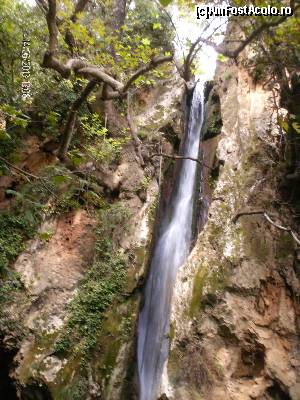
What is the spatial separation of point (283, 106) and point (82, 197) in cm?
528

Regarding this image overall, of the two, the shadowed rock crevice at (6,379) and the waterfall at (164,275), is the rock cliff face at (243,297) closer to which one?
the waterfall at (164,275)

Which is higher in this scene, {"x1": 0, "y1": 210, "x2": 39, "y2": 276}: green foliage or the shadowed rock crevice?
{"x1": 0, "y1": 210, "x2": 39, "y2": 276}: green foliage

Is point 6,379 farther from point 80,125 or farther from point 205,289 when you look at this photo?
point 80,125

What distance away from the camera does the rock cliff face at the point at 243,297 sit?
5.14 m

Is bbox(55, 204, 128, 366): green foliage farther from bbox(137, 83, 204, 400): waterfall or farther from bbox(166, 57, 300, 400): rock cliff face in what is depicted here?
bbox(166, 57, 300, 400): rock cliff face

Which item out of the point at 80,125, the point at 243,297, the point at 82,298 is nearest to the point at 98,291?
the point at 82,298

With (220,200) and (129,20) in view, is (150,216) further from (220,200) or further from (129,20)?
(129,20)

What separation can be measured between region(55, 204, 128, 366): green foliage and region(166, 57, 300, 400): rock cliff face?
1.90 metres

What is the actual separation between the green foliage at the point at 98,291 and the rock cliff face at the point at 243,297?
6.24 ft

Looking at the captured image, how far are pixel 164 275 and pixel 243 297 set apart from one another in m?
3.25

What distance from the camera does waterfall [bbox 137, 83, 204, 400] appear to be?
24.3 feet
